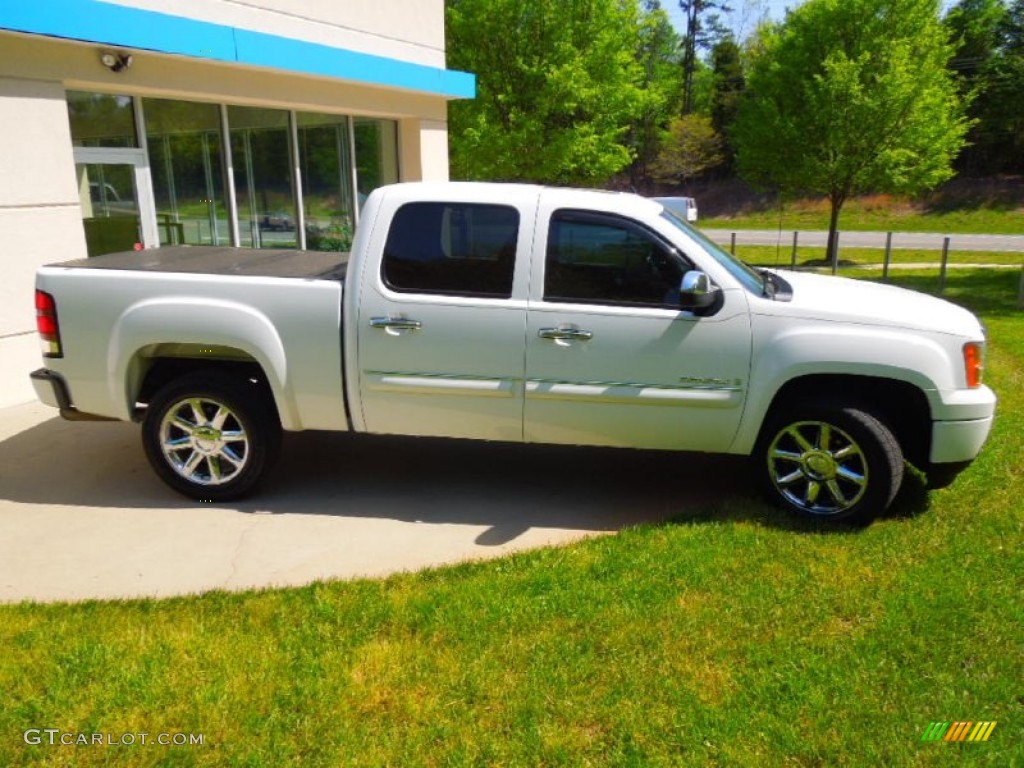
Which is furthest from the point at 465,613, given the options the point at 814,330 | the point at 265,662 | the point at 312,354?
the point at 814,330

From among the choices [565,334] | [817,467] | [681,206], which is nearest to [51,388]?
[565,334]

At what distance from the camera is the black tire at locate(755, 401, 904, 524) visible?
4.55 m

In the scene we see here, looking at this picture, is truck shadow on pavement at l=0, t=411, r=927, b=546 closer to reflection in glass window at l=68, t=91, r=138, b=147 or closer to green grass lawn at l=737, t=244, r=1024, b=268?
reflection in glass window at l=68, t=91, r=138, b=147

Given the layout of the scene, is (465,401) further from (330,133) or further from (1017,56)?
(1017,56)

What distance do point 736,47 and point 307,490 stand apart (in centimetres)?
6037

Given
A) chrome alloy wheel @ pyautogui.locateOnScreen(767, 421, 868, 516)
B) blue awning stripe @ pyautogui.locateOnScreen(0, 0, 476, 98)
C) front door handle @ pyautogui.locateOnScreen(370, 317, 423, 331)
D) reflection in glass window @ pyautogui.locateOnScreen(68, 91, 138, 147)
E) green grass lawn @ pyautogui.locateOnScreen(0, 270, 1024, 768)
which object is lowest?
green grass lawn @ pyautogui.locateOnScreen(0, 270, 1024, 768)

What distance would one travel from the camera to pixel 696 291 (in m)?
4.38

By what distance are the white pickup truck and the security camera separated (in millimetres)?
4182

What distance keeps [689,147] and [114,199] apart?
4311 centimetres

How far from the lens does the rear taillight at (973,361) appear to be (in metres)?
4.48

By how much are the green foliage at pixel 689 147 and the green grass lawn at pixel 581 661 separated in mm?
46793

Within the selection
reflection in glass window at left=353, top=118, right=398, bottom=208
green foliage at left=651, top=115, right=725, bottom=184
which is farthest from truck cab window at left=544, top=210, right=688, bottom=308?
green foliage at left=651, top=115, right=725, bottom=184

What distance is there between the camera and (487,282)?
15.6 feet

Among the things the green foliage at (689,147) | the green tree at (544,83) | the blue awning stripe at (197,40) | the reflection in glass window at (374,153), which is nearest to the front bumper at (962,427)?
the blue awning stripe at (197,40)
